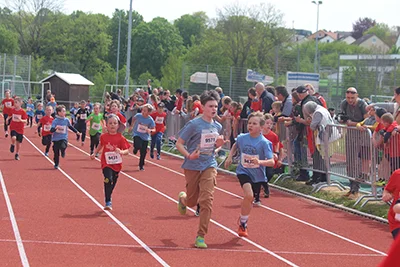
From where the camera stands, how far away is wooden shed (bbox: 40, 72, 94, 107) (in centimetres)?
5716

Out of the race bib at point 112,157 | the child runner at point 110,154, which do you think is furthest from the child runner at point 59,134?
the race bib at point 112,157

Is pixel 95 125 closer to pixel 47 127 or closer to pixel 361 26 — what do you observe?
pixel 47 127

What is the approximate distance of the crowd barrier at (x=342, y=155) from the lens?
40.6 feet

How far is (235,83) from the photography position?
3253 centimetres

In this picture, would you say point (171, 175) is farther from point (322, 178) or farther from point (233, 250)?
point (233, 250)

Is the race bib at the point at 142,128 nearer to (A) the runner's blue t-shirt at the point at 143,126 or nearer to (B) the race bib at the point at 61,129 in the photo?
(A) the runner's blue t-shirt at the point at 143,126

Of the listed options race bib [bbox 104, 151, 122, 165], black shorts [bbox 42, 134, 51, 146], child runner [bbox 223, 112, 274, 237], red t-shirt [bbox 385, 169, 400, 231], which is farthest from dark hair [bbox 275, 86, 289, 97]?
red t-shirt [bbox 385, 169, 400, 231]

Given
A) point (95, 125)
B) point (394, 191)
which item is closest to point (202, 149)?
point (394, 191)

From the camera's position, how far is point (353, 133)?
13367mm

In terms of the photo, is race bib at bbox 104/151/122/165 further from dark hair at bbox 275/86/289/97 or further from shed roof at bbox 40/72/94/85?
shed roof at bbox 40/72/94/85

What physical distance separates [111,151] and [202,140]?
2.74m

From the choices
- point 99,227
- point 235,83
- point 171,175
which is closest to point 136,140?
point 171,175

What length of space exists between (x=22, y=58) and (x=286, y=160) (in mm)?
41568

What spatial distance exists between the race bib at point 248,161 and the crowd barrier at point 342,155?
9.82 feet
